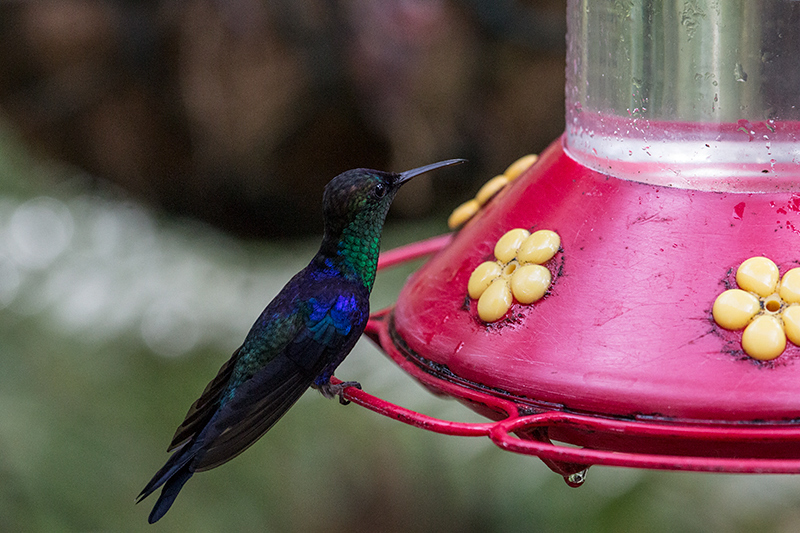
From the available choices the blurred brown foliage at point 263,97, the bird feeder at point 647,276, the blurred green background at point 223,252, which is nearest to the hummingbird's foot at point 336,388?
the bird feeder at point 647,276

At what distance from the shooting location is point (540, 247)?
1340mm

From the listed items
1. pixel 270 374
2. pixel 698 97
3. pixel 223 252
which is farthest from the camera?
pixel 223 252

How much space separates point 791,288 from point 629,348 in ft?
0.74

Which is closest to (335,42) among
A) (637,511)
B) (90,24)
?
(90,24)

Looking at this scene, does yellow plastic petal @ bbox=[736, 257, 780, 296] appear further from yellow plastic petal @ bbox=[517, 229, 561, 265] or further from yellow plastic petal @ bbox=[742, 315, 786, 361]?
yellow plastic petal @ bbox=[517, 229, 561, 265]

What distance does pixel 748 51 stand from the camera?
4.47ft

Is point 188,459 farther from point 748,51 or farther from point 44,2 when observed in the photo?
point 44,2

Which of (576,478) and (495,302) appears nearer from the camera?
(495,302)

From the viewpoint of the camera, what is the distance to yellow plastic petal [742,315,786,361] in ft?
3.62

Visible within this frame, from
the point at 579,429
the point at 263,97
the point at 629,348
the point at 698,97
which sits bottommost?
the point at 263,97

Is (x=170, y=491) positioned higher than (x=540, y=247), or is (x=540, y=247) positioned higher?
(x=540, y=247)

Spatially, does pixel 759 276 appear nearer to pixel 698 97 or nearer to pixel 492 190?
pixel 698 97

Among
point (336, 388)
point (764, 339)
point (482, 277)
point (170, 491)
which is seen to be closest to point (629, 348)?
point (764, 339)

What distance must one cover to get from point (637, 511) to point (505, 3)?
218 centimetres
